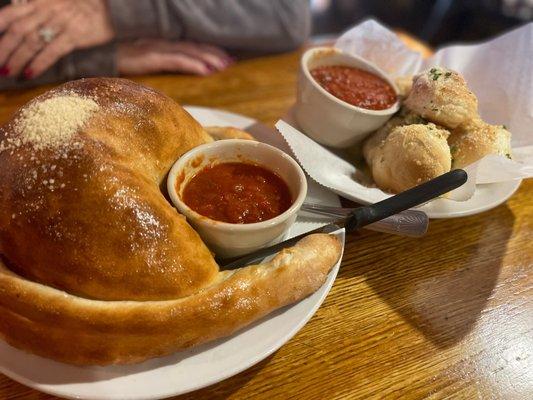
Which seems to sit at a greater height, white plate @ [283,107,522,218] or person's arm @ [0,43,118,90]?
person's arm @ [0,43,118,90]

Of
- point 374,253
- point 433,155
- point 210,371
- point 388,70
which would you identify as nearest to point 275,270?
point 210,371

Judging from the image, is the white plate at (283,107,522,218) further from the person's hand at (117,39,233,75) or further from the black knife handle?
the person's hand at (117,39,233,75)

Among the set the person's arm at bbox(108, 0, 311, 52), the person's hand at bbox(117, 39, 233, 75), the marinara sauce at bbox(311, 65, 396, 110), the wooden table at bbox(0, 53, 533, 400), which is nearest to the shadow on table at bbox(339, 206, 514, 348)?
the wooden table at bbox(0, 53, 533, 400)

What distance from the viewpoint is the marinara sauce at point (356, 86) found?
184 centimetres

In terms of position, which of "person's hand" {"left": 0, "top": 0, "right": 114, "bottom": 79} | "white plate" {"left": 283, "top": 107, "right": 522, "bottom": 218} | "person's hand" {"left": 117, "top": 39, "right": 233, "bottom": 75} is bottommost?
"white plate" {"left": 283, "top": 107, "right": 522, "bottom": 218}

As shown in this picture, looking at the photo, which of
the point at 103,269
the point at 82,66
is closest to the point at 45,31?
the point at 82,66

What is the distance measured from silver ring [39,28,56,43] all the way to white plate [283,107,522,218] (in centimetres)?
153

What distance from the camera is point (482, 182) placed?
1.62m

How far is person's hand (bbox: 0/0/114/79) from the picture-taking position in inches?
90.3

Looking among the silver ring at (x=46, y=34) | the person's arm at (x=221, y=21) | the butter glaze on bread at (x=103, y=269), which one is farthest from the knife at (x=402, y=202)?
the silver ring at (x=46, y=34)

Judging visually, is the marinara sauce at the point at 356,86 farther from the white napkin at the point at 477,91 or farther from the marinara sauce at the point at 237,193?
the marinara sauce at the point at 237,193

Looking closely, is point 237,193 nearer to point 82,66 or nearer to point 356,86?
point 356,86

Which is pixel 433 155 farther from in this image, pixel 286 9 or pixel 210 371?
pixel 286 9

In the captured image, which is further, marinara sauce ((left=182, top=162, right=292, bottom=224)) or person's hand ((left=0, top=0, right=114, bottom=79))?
person's hand ((left=0, top=0, right=114, bottom=79))
